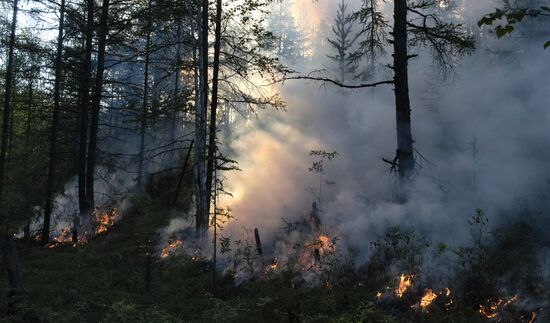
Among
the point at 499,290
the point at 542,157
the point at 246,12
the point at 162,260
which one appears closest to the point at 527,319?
the point at 499,290

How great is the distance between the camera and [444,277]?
7141 millimetres

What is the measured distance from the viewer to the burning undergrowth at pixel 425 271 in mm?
6317

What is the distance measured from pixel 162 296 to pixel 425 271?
20.5 feet

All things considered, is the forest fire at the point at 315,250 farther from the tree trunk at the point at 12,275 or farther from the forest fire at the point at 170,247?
the tree trunk at the point at 12,275

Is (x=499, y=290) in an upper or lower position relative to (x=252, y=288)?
upper

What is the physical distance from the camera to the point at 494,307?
20.5 feet

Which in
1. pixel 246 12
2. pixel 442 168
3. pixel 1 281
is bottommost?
pixel 1 281

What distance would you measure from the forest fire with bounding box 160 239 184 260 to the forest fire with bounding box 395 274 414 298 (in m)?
8.07

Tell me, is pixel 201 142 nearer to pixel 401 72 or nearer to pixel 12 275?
pixel 12 275

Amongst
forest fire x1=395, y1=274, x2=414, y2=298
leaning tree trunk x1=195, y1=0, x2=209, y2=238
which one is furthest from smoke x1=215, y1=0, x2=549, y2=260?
forest fire x1=395, y1=274, x2=414, y2=298

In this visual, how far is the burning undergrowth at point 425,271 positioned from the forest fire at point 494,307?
14mm

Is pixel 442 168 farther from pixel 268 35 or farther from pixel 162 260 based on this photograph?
pixel 162 260

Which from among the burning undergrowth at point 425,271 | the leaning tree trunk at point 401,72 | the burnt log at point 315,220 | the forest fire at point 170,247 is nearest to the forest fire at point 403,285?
the burning undergrowth at point 425,271

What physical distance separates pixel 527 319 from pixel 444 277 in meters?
1.48
